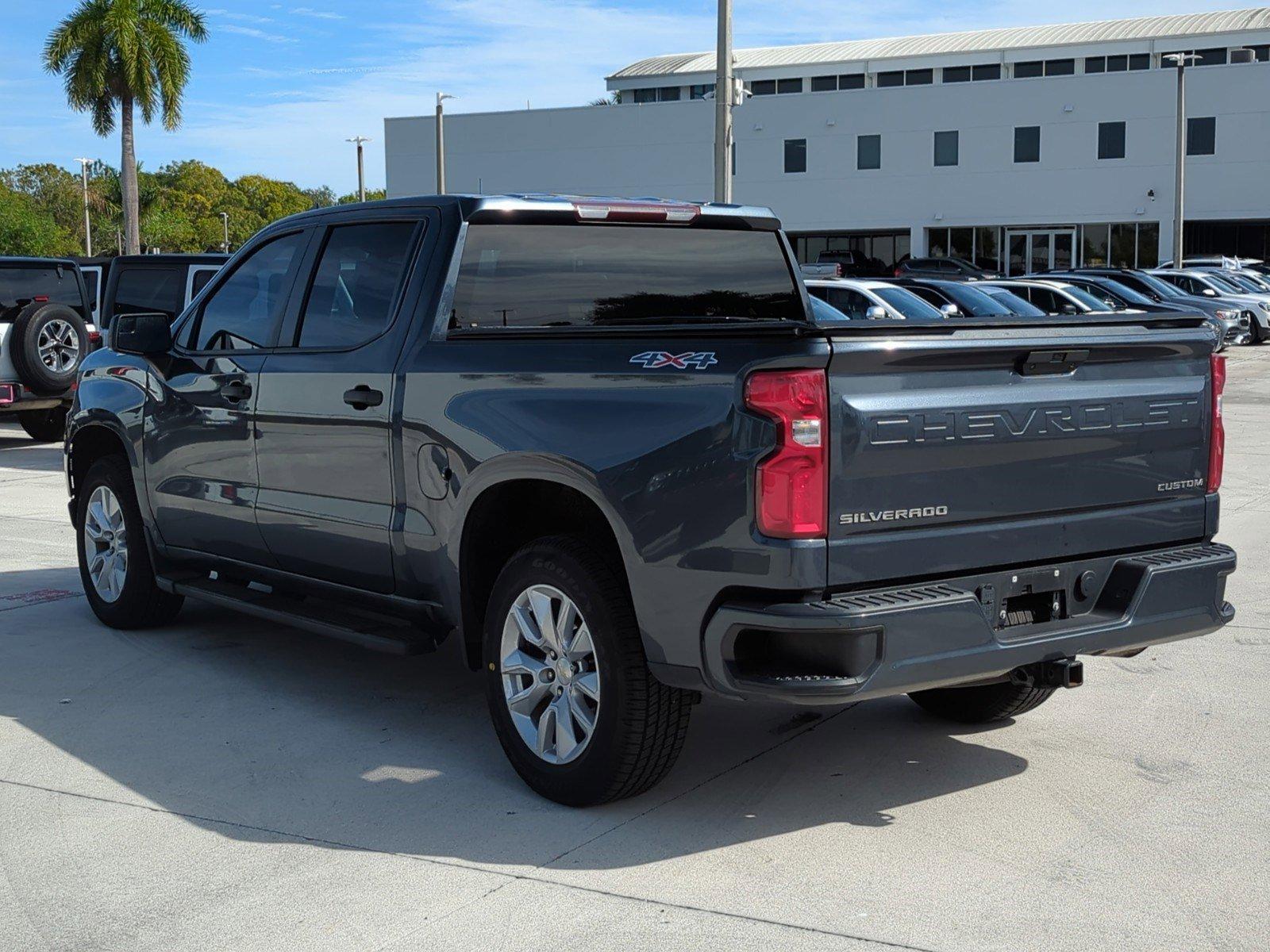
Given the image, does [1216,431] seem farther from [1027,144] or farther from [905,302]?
[1027,144]

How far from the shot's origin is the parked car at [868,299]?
1802 centimetres

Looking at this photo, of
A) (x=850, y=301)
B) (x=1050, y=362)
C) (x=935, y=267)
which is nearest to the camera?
(x=1050, y=362)

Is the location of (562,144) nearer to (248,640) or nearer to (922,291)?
(922,291)

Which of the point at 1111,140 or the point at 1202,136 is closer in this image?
the point at 1202,136

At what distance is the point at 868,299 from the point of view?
1809cm

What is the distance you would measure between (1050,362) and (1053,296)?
20.3m

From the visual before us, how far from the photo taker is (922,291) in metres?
20.5

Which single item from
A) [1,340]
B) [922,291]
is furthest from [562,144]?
[1,340]

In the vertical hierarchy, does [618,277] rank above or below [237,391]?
above

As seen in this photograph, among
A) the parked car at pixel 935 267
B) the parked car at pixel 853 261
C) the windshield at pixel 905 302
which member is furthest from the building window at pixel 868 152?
the windshield at pixel 905 302

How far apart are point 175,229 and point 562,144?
64.8 metres

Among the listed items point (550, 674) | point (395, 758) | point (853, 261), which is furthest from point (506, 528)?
point (853, 261)

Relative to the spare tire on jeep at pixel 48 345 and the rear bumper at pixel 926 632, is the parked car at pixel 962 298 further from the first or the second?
the rear bumper at pixel 926 632

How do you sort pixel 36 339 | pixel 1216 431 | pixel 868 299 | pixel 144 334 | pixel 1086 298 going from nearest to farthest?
pixel 1216 431 < pixel 144 334 < pixel 36 339 < pixel 868 299 < pixel 1086 298
